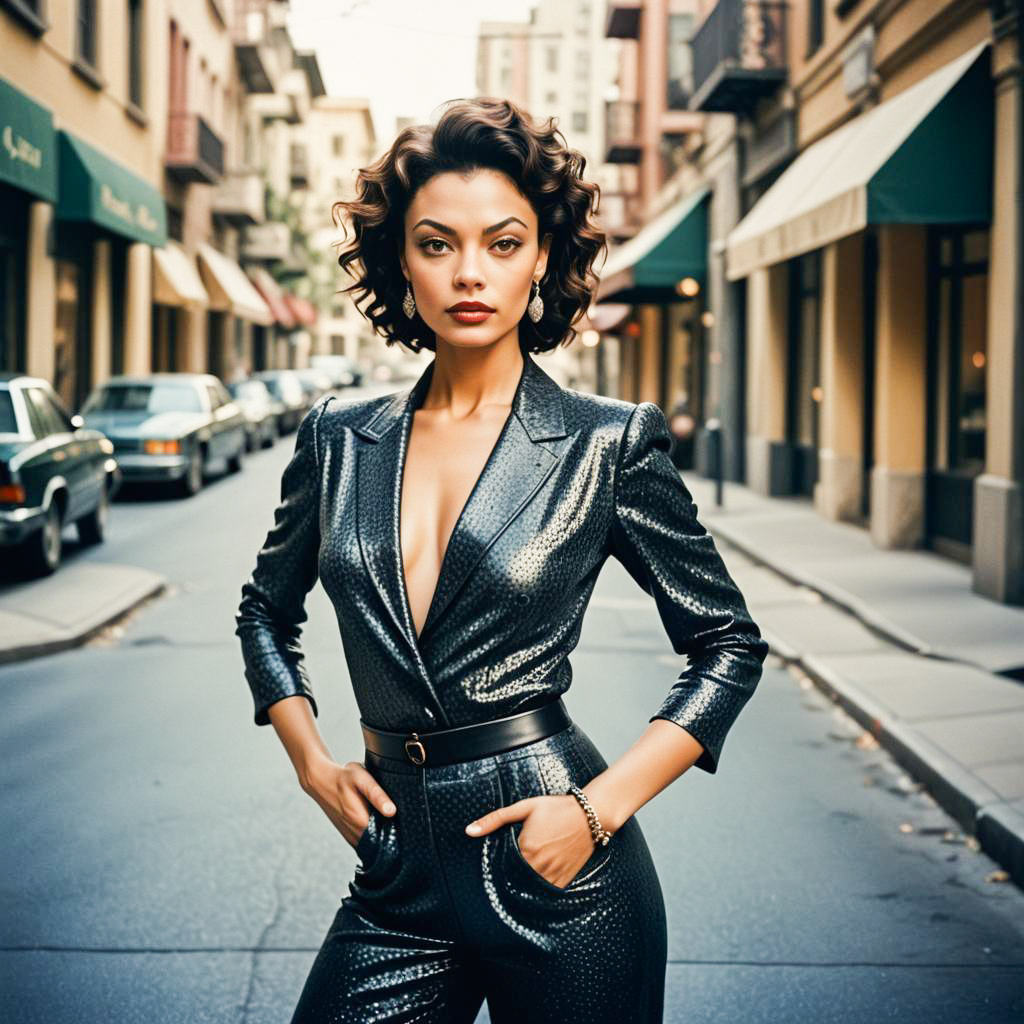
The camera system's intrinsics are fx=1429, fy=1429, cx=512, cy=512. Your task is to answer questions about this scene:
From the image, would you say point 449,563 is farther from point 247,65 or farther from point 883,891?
point 247,65

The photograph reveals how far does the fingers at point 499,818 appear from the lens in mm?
1852

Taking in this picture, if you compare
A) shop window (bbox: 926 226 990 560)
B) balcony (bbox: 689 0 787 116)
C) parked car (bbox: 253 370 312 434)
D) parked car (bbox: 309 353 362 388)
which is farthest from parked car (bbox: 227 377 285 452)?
parked car (bbox: 309 353 362 388)

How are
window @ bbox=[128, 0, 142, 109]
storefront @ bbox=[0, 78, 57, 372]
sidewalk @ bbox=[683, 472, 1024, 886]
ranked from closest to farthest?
1. sidewalk @ bbox=[683, 472, 1024, 886]
2. storefront @ bbox=[0, 78, 57, 372]
3. window @ bbox=[128, 0, 142, 109]

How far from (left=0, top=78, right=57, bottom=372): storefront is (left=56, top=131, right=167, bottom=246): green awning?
0.78m

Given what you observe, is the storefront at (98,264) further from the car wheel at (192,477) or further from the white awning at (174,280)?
the car wheel at (192,477)

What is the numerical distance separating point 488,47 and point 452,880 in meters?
127

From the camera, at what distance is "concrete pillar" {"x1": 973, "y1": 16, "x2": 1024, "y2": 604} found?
10.5 meters

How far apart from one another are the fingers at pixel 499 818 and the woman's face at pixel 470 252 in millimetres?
657

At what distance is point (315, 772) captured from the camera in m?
2.04

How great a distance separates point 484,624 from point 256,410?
26.8m

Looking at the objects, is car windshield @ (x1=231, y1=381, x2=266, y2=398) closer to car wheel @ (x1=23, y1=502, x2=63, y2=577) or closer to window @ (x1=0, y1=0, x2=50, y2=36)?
window @ (x1=0, y1=0, x2=50, y2=36)

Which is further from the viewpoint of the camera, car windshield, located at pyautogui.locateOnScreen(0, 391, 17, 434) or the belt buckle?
car windshield, located at pyautogui.locateOnScreen(0, 391, 17, 434)

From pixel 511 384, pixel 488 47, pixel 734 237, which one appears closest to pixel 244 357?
pixel 734 237

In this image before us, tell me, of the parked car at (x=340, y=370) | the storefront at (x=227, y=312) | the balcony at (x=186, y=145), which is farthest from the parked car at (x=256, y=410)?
the parked car at (x=340, y=370)
